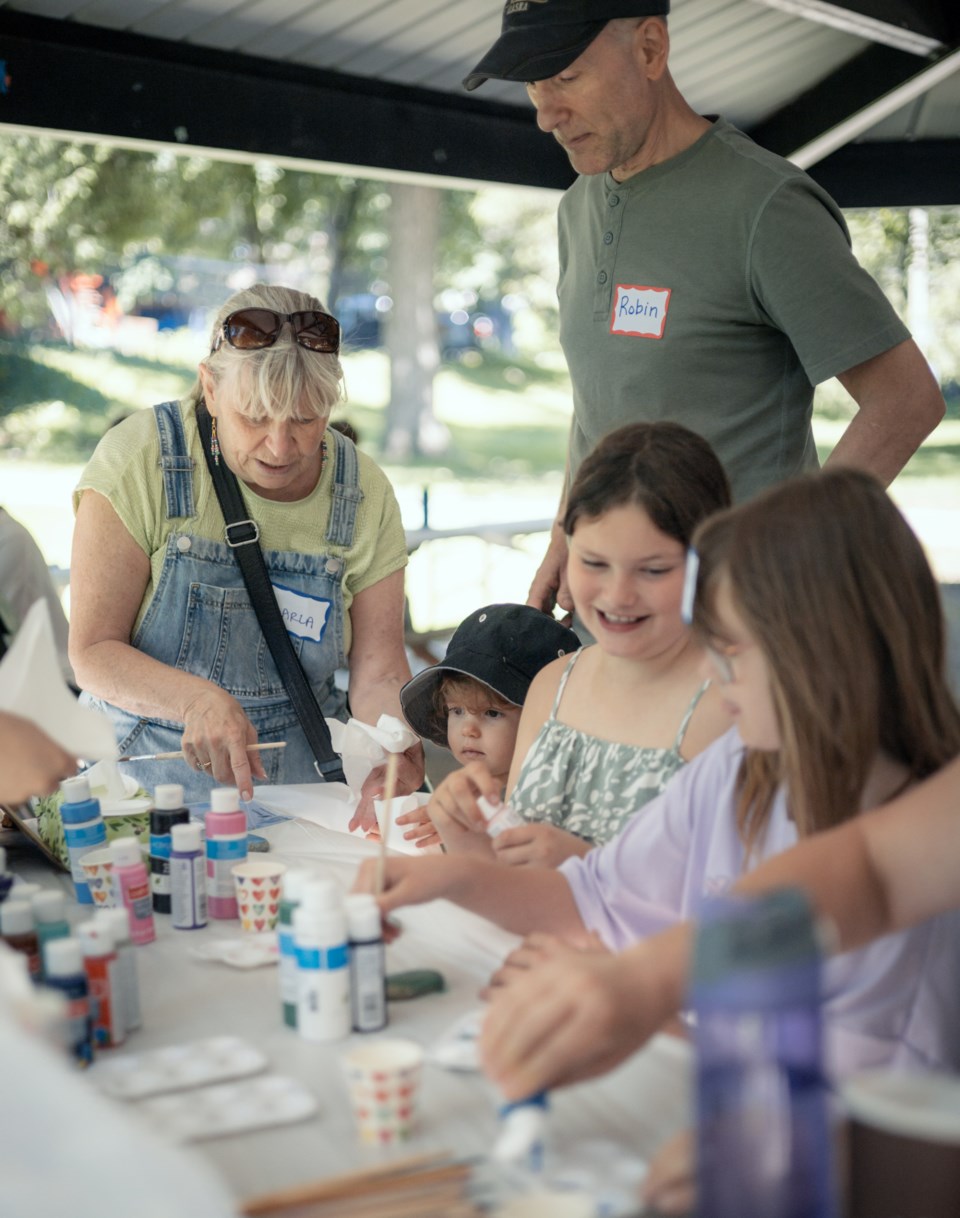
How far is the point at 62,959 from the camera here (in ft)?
3.98

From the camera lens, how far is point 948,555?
9.48 metres

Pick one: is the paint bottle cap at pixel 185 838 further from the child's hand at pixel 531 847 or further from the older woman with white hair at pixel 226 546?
the older woman with white hair at pixel 226 546

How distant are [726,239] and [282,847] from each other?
1326 mm

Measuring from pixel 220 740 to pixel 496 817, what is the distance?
551 mm

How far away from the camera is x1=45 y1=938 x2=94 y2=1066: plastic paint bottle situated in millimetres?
1191

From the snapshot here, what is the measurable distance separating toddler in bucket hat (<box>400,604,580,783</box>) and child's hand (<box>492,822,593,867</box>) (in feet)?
2.28

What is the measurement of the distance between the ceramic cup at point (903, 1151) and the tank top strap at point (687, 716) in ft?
3.09

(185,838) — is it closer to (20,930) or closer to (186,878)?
(186,878)

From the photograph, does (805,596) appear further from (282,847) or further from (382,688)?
(382,688)

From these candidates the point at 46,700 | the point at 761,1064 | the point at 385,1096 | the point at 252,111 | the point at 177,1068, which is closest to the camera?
the point at 761,1064

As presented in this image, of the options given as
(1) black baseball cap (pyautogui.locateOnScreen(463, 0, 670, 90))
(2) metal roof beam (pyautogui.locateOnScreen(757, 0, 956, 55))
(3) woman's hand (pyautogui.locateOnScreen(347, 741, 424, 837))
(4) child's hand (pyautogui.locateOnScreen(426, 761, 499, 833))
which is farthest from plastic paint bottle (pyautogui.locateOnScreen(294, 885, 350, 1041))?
(2) metal roof beam (pyautogui.locateOnScreen(757, 0, 956, 55))

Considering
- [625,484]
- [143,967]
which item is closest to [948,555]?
[625,484]

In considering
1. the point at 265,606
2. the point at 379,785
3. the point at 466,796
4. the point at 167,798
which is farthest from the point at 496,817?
the point at 265,606

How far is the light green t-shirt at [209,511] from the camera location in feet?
7.58
